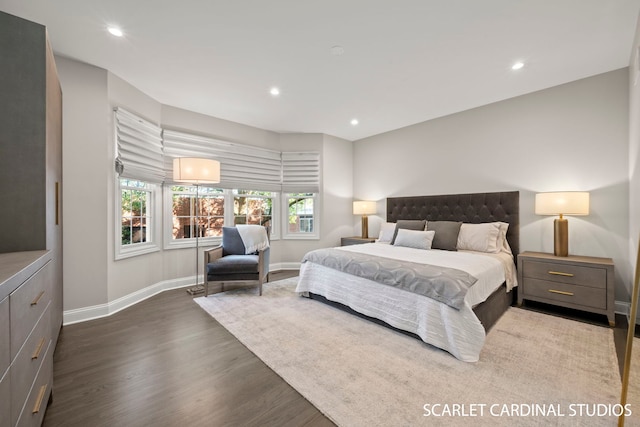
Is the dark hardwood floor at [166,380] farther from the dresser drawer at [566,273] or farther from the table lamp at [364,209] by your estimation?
the table lamp at [364,209]

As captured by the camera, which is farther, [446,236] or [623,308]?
[446,236]

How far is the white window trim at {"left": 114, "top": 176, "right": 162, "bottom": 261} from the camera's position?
303cm

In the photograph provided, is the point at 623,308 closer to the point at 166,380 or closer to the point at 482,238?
the point at 482,238

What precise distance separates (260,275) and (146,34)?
2.81 meters

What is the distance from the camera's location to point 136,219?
11.4 feet

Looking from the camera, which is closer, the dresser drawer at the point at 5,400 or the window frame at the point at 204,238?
the dresser drawer at the point at 5,400

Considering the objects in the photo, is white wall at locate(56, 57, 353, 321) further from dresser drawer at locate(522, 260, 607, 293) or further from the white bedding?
dresser drawer at locate(522, 260, 607, 293)

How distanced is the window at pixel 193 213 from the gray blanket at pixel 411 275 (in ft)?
7.61

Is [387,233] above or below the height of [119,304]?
above

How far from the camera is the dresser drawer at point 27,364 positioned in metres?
0.96

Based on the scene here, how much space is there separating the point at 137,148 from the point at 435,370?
13.1 feet

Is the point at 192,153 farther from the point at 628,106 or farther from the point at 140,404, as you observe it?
the point at 628,106

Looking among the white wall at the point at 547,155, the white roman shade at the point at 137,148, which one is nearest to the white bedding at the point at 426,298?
the white wall at the point at 547,155

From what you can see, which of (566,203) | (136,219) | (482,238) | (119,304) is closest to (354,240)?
(482,238)
